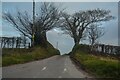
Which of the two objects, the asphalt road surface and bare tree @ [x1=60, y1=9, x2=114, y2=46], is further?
bare tree @ [x1=60, y1=9, x2=114, y2=46]

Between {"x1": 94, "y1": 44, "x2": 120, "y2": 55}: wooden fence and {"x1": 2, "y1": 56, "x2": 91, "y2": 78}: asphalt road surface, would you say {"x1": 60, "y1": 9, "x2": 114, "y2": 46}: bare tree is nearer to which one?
{"x1": 94, "y1": 44, "x2": 120, "y2": 55}: wooden fence

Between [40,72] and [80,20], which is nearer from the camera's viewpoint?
[40,72]

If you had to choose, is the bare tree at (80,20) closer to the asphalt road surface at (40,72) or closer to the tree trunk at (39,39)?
the tree trunk at (39,39)

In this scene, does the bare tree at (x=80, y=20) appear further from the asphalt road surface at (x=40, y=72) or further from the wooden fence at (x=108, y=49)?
the asphalt road surface at (x=40, y=72)

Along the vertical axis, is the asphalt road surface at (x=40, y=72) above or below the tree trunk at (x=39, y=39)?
below

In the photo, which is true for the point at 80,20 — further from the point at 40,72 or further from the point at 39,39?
the point at 40,72

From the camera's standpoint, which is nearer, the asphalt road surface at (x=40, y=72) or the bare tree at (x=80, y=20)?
the asphalt road surface at (x=40, y=72)

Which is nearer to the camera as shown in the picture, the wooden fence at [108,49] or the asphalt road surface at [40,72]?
the asphalt road surface at [40,72]

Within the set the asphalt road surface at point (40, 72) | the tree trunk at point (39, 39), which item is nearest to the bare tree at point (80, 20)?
the tree trunk at point (39, 39)

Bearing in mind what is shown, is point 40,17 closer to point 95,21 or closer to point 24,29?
point 24,29

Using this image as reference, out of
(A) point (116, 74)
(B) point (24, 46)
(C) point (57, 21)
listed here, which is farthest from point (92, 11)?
(A) point (116, 74)

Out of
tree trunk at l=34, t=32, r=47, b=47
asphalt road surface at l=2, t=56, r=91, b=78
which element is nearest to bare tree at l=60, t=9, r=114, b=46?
tree trunk at l=34, t=32, r=47, b=47

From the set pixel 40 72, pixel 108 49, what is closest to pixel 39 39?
pixel 108 49

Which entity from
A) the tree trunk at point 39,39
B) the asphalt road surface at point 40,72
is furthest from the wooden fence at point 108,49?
the asphalt road surface at point 40,72
